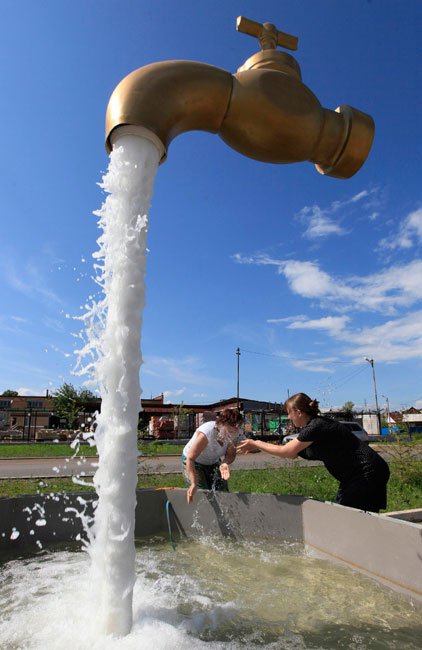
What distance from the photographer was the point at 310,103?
2.20m

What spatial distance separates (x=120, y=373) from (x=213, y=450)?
2158 millimetres

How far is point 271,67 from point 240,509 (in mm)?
2760

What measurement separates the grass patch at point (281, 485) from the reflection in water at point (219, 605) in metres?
2.95

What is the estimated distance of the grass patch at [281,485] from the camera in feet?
19.2

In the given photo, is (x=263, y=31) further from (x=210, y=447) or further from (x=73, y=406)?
(x=73, y=406)

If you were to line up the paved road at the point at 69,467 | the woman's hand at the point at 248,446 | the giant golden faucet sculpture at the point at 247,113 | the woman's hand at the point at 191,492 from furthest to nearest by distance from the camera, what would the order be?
the paved road at the point at 69,467 < the woman's hand at the point at 191,492 < the woman's hand at the point at 248,446 < the giant golden faucet sculpture at the point at 247,113

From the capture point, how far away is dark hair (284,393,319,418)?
312 cm

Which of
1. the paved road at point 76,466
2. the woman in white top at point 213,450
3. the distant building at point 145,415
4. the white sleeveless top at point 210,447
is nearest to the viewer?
the woman in white top at point 213,450

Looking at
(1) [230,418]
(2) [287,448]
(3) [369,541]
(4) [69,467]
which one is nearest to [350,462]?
(2) [287,448]

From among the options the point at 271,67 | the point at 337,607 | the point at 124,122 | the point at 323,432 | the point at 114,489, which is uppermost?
the point at 271,67

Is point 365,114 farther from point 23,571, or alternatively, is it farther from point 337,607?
point 23,571

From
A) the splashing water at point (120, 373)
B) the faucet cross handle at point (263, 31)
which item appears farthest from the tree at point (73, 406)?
the faucet cross handle at point (263, 31)

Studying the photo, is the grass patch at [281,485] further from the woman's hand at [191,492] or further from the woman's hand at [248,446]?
the woman's hand at [248,446]

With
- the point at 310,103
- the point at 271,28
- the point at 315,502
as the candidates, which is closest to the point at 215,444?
the point at 315,502
